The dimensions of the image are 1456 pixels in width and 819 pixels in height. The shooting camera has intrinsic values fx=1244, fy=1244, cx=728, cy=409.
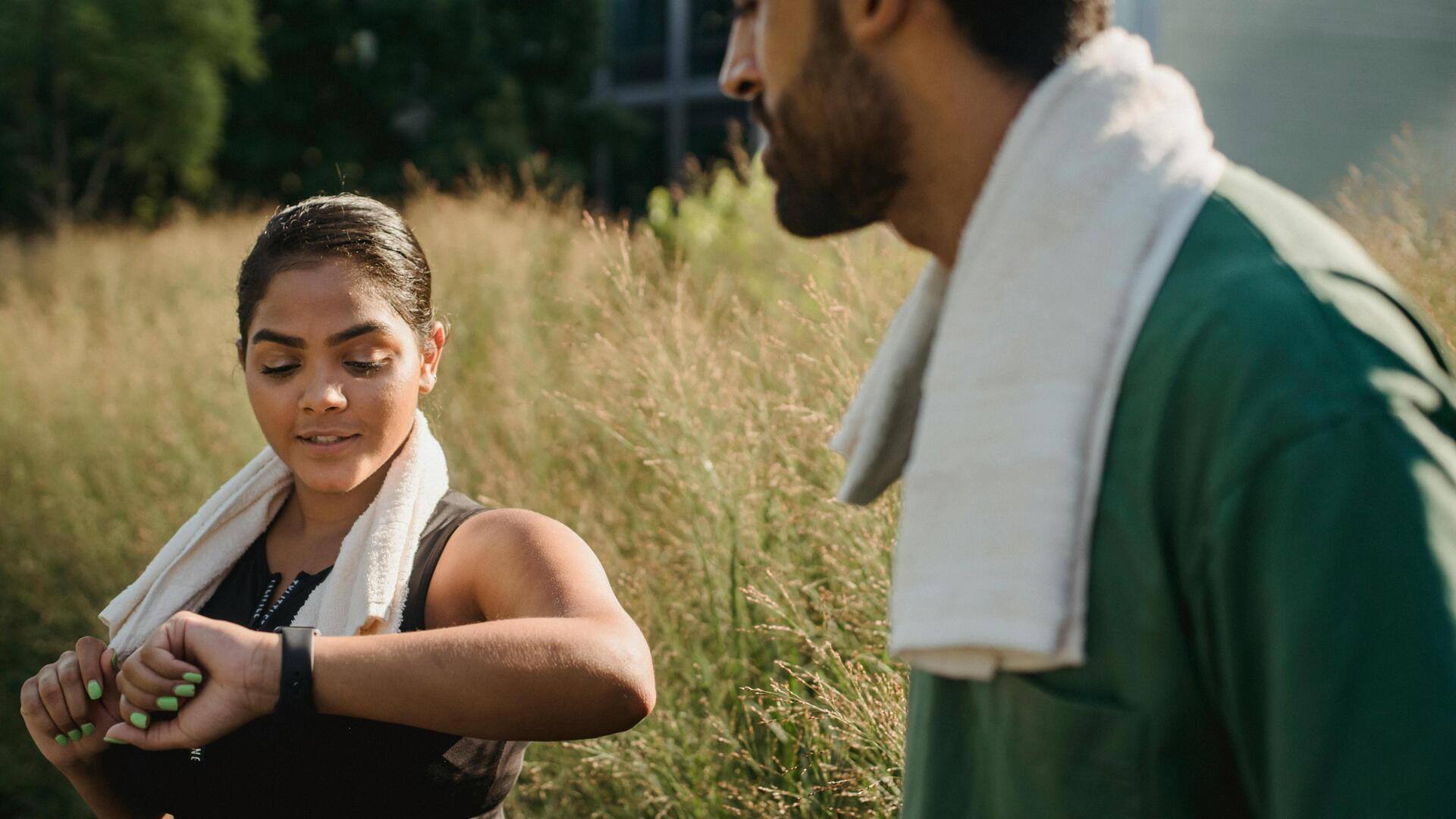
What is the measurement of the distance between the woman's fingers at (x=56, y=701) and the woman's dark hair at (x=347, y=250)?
0.66m

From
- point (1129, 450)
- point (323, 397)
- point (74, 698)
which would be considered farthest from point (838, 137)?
point (74, 698)

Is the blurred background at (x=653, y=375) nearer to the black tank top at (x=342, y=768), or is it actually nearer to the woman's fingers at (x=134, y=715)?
the black tank top at (x=342, y=768)

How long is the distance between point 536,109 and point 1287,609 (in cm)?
2456

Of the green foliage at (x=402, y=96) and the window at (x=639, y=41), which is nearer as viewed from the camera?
the green foliage at (x=402, y=96)

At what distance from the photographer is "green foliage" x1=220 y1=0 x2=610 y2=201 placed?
22.5 meters

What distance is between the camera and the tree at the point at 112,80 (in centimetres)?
1655

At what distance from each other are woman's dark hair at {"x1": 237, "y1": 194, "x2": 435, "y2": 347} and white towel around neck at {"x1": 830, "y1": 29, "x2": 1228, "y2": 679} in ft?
4.16

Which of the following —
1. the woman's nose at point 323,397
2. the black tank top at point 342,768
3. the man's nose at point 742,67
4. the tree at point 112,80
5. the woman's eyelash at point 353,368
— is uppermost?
the tree at point 112,80

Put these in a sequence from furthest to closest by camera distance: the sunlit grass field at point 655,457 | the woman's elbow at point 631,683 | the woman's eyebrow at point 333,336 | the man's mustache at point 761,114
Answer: the sunlit grass field at point 655,457 < the woman's eyebrow at point 333,336 < the woman's elbow at point 631,683 < the man's mustache at point 761,114

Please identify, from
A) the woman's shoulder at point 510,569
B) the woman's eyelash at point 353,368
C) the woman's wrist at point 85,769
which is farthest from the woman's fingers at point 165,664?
the woman's eyelash at point 353,368

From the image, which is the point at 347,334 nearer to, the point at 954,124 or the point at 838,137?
the point at 838,137

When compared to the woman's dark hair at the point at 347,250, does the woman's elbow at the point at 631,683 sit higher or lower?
lower

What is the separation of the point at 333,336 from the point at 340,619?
461 mm

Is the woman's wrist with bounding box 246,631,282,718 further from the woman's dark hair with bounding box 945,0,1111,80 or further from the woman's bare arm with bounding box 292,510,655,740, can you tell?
the woman's dark hair with bounding box 945,0,1111,80
